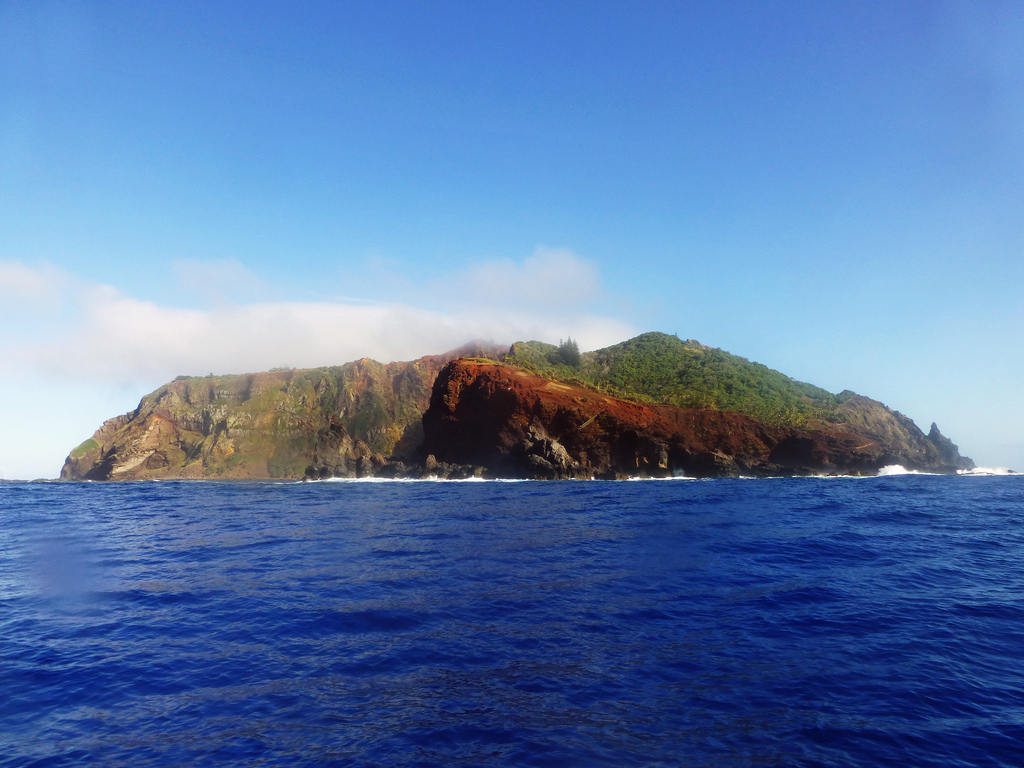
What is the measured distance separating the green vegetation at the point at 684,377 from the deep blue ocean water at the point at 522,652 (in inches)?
2669

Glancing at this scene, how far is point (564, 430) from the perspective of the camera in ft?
247

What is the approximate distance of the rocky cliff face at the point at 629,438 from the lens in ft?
232

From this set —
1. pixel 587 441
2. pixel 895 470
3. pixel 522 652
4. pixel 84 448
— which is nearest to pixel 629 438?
pixel 587 441

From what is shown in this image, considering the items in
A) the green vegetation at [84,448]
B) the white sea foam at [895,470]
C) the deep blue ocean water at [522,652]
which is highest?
the green vegetation at [84,448]

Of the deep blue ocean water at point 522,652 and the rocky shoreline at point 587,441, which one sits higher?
the rocky shoreline at point 587,441

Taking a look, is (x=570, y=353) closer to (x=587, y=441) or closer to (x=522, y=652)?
(x=587, y=441)

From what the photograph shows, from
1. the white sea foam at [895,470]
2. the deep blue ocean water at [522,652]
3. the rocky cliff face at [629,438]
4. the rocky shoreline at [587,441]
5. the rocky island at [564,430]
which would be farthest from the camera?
the rocky island at [564,430]

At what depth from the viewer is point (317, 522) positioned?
27141mm

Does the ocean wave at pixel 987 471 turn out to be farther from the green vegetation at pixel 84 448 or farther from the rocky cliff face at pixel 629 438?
the green vegetation at pixel 84 448

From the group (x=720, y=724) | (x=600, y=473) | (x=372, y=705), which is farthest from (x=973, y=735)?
(x=600, y=473)

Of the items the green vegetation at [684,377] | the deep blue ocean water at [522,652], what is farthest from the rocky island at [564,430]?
the deep blue ocean water at [522,652]

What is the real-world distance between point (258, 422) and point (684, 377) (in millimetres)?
104841

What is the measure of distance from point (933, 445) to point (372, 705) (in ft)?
321

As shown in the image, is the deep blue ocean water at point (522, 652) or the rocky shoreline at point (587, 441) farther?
the rocky shoreline at point (587, 441)
